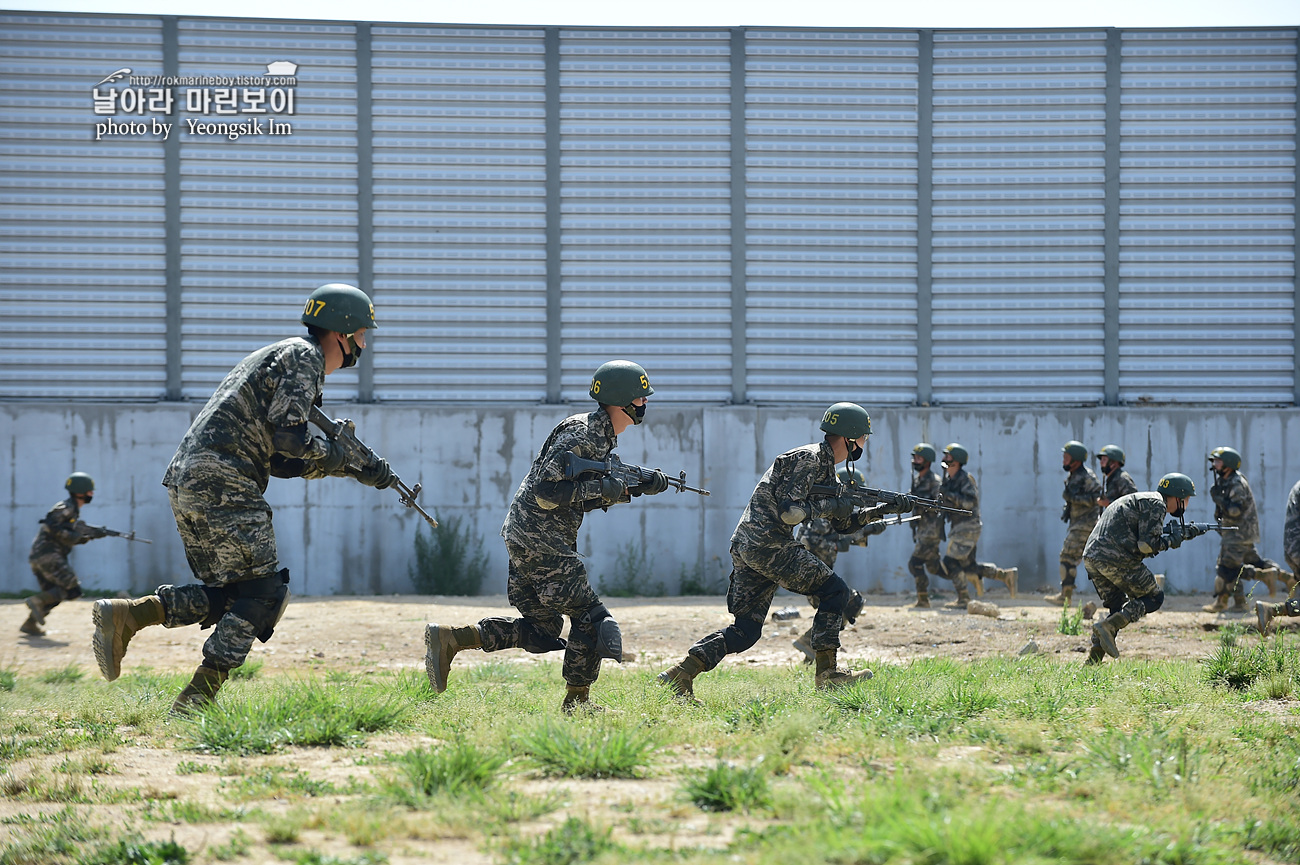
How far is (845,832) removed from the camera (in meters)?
3.05

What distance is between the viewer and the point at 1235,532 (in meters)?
12.0

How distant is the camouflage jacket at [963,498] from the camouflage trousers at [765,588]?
679 cm

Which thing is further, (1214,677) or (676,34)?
(676,34)

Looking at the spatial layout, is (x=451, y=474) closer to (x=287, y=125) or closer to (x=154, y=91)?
(x=287, y=125)

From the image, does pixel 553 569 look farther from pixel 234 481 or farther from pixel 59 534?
pixel 59 534

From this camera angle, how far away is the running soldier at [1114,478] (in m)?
11.8

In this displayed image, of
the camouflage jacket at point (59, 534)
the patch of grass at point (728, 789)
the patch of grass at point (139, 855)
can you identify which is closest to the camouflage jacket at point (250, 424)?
the patch of grass at point (139, 855)

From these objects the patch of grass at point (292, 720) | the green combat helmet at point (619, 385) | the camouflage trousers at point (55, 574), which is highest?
the green combat helmet at point (619, 385)

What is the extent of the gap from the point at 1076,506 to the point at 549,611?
880 centimetres

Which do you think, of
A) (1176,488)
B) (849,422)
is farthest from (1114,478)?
(849,422)

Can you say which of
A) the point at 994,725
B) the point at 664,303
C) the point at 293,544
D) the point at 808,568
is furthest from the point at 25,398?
the point at 994,725

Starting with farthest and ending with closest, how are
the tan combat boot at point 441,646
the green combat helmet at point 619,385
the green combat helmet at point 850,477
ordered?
1. the green combat helmet at point 850,477
2. the green combat helmet at point 619,385
3. the tan combat boot at point 441,646

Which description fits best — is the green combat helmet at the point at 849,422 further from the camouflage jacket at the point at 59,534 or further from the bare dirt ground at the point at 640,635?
the camouflage jacket at the point at 59,534

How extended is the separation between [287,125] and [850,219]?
8137mm
